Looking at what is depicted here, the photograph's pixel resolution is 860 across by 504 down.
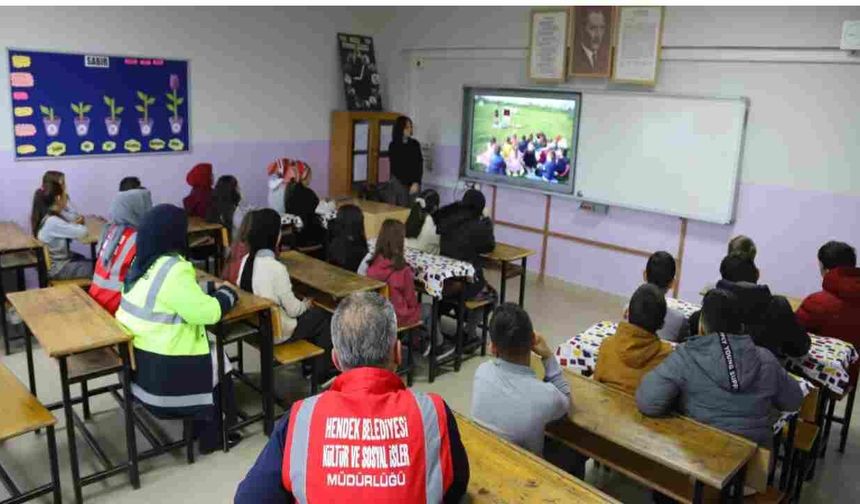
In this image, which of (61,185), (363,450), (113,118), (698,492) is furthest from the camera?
(113,118)

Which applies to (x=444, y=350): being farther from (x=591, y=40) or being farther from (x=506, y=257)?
(x=591, y=40)

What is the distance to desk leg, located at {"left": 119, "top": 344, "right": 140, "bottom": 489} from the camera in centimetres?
293

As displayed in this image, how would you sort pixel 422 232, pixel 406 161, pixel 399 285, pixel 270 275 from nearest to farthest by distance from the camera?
pixel 270 275
pixel 399 285
pixel 422 232
pixel 406 161

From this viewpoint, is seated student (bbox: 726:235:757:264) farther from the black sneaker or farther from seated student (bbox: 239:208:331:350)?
seated student (bbox: 239:208:331:350)

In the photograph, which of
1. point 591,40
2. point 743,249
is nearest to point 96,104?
point 591,40

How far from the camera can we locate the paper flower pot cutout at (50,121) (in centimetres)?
554

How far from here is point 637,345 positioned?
8.66 feet

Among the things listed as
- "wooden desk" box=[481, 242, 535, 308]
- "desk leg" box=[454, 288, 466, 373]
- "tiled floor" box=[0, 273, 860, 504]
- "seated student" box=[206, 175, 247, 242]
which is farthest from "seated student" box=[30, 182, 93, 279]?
"wooden desk" box=[481, 242, 535, 308]

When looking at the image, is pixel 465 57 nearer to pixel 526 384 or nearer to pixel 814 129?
pixel 814 129

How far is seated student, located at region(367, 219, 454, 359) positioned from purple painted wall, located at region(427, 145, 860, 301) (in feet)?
9.11

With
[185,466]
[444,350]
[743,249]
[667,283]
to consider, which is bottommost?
[185,466]

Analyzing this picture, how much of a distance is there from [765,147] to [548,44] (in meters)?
2.15

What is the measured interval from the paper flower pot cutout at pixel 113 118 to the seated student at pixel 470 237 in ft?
10.3

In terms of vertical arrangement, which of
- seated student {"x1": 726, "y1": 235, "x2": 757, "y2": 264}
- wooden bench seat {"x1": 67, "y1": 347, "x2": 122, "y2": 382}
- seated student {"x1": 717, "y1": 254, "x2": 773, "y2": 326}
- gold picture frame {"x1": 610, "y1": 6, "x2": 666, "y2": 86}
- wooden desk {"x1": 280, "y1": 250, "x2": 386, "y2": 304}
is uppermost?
gold picture frame {"x1": 610, "y1": 6, "x2": 666, "y2": 86}
